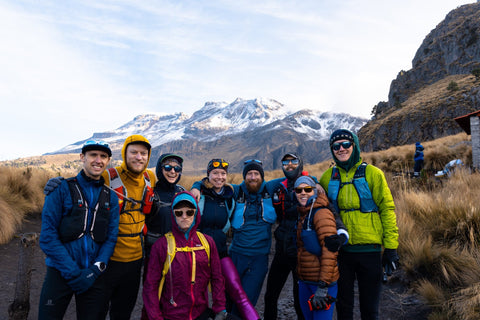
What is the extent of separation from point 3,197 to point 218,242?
302 inches

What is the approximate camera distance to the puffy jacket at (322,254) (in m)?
2.83

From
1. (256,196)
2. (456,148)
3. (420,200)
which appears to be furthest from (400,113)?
(256,196)

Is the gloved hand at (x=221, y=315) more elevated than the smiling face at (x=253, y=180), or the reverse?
the smiling face at (x=253, y=180)

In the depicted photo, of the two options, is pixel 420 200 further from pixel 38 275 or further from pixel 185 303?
pixel 38 275

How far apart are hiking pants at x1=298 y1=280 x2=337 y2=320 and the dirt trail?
1.80 metres

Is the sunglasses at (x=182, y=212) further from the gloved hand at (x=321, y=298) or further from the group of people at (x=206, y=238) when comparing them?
the gloved hand at (x=321, y=298)

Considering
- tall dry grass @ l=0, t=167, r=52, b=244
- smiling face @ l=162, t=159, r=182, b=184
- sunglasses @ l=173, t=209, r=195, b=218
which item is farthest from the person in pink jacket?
tall dry grass @ l=0, t=167, r=52, b=244

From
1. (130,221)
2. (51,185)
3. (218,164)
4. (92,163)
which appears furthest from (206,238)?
(51,185)

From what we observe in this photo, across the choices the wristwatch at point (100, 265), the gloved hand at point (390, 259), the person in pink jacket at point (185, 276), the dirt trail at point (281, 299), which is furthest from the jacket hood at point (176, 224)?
the dirt trail at point (281, 299)

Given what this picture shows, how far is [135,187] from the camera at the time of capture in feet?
10.6

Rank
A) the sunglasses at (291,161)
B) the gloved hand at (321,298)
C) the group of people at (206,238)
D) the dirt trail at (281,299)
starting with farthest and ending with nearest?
the dirt trail at (281,299) → the sunglasses at (291,161) → the gloved hand at (321,298) → the group of people at (206,238)

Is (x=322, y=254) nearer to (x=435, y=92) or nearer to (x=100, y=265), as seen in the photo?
(x=100, y=265)

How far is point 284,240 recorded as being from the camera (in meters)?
3.51

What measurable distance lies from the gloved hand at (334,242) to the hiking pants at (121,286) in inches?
82.8
